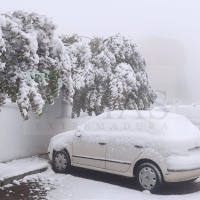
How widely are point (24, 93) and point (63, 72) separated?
4.10 feet

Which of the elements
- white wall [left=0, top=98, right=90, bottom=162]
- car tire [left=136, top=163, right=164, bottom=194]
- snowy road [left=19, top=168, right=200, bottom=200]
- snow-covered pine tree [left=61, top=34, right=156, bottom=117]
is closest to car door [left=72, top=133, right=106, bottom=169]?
snowy road [left=19, top=168, right=200, bottom=200]

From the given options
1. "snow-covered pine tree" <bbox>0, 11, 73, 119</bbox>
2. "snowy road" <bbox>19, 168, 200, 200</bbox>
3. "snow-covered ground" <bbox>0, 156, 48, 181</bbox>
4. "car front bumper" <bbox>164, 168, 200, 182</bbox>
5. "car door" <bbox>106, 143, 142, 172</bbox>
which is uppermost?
"snow-covered pine tree" <bbox>0, 11, 73, 119</bbox>

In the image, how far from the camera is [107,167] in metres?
6.71

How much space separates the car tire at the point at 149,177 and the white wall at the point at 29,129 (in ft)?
12.7

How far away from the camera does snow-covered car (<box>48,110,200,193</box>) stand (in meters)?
5.87

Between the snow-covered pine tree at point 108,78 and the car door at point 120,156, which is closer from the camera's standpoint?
the car door at point 120,156

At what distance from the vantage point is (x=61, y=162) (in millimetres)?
7461

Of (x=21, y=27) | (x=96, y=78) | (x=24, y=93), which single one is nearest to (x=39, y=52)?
(x=21, y=27)

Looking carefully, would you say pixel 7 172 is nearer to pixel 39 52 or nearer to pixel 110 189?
pixel 110 189

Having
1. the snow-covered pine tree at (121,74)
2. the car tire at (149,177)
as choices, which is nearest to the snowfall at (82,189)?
the car tire at (149,177)

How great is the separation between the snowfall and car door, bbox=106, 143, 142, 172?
414 millimetres

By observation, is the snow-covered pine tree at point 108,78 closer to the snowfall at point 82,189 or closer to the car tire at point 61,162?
the car tire at point 61,162

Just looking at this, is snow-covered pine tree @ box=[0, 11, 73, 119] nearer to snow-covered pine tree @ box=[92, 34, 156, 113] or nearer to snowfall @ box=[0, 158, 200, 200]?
snowfall @ box=[0, 158, 200, 200]

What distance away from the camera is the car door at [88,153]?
6828mm
